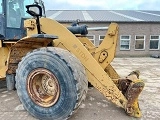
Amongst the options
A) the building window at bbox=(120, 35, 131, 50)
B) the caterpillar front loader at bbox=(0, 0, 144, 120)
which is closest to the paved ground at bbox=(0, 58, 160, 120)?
the caterpillar front loader at bbox=(0, 0, 144, 120)

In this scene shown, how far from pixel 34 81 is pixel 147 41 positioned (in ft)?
59.8

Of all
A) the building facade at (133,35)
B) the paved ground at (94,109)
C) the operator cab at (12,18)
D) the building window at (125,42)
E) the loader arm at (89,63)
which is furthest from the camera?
the building window at (125,42)

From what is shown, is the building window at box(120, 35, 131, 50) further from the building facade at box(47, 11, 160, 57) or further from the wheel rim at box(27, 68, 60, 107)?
the wheel rim at box(27, 68, 60, 107)

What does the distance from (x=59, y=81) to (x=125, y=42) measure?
17.8 meters

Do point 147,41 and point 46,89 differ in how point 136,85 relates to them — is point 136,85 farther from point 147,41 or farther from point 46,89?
point 147,41

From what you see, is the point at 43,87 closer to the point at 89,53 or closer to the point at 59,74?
the point at 59,74

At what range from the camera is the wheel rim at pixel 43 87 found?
322 cm

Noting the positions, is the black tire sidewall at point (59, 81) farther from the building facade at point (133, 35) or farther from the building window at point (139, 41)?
the building window at point (139, 41)

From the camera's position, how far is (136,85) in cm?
339

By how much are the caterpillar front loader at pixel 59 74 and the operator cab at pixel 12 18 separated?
74 cm

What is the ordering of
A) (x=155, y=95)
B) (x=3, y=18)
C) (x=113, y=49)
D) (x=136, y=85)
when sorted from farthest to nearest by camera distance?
(x=155, y=95)
(x=3, y=18)
(x=113, y=49)
(x=136, y=85)

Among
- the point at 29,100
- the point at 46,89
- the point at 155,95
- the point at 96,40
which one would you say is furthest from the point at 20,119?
the point at 96,40

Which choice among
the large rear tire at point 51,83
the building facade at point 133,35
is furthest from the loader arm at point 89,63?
the building facade at point 133,35

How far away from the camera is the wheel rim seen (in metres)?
3.22
